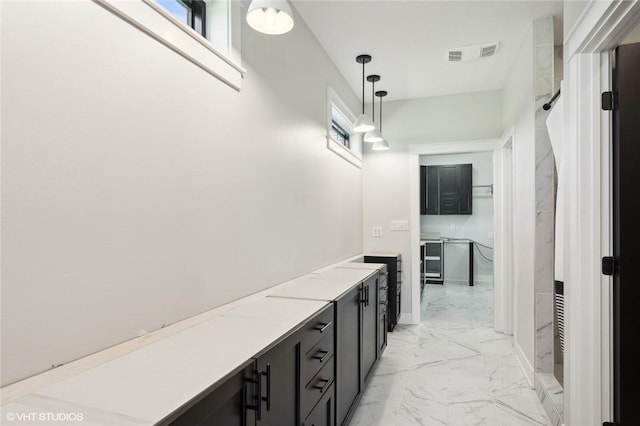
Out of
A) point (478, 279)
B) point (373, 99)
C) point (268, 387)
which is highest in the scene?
point (373, 99)

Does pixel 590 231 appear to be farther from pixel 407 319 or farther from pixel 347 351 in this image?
pixel 407 319

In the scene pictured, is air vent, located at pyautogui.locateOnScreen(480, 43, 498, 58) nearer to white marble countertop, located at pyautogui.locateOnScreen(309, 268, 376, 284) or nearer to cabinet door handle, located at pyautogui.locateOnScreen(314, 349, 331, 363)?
white marble countertop, located at pyautogui.locateOnScreen(309, 268, 376, 284)

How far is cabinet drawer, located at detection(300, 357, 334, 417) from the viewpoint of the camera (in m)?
1.47

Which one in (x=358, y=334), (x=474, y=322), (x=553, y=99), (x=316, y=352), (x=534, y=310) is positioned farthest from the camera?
(x=474, y=322)

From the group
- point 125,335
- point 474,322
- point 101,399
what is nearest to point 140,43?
point 125,335

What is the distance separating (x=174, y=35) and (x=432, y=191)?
20.4 feet

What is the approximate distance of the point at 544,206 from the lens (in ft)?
8.77

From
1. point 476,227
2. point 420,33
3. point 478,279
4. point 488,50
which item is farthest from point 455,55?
point 478,279

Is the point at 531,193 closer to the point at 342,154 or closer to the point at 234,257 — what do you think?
the point at 342,154

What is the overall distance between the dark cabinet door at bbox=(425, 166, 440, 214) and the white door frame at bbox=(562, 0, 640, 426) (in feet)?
16.9

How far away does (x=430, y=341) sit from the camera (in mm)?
3797

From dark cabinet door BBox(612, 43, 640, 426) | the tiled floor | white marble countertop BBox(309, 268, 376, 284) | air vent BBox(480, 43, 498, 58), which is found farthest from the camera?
air vent BBox(480, 43, 498, 58)

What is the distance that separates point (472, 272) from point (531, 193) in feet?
14.6
